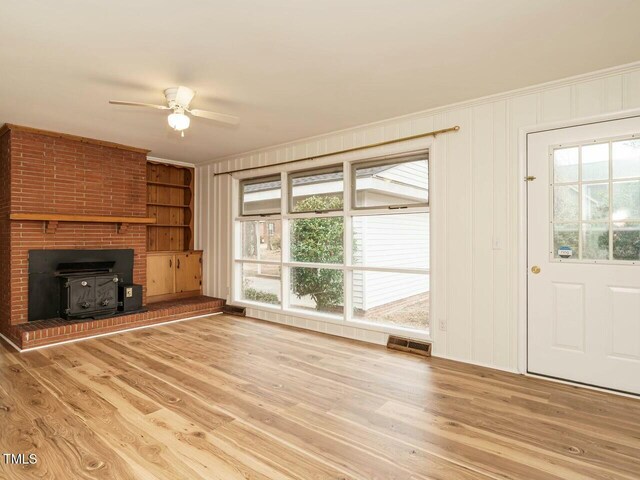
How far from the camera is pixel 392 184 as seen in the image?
4.24 meters

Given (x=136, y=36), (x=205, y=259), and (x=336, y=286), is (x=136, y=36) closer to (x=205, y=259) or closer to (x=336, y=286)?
(x=336, y=286)

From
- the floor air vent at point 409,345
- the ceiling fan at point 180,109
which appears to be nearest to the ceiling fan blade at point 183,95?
the ceiling fan at point 180,109

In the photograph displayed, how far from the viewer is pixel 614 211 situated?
290 centimetres

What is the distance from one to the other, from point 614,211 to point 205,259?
5641 mm

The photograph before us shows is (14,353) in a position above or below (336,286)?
below

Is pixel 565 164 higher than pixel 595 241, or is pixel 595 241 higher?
pixel 565 164

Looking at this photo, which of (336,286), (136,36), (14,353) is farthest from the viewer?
(336,286)

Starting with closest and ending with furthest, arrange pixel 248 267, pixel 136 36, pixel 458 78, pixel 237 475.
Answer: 1. pixel 237 475
2. pixel 136 36
3. pixel 458 78
4. pixel 248 267

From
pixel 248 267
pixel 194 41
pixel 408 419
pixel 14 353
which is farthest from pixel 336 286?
pixel 14 353

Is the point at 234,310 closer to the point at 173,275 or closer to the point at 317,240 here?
the point at 173,275

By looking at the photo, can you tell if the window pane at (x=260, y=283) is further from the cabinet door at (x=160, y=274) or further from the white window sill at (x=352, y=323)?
the cabinet door at (x=160, y=274)

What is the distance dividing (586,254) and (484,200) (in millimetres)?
942

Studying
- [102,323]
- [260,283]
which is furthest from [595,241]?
[102,323]

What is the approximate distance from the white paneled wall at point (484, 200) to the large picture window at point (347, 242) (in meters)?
0.30
